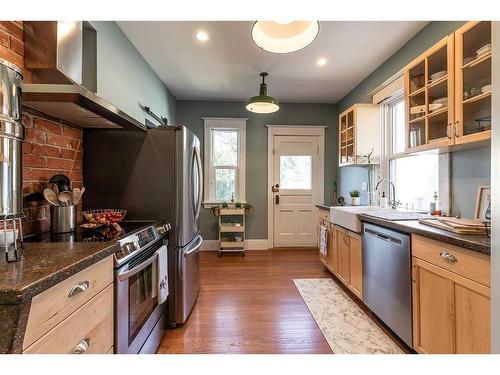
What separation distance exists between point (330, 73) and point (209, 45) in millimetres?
1709

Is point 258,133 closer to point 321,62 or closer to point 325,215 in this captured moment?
point 321,62

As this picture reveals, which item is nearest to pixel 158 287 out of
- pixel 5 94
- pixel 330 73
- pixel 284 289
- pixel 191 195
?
pixel 191 195

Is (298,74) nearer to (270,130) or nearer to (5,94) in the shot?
(270,130)

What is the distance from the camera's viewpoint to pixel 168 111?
399cm

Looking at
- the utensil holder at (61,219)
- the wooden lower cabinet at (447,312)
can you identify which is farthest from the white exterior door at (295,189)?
the utensil holder at (61,219)

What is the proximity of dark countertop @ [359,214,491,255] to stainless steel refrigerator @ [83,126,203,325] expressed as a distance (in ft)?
5.47

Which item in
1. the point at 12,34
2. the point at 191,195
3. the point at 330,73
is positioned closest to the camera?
the point at 12,34

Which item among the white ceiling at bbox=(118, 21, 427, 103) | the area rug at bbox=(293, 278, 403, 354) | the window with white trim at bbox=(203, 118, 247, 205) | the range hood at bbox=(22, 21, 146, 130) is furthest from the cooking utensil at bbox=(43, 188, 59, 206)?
the window with white trim at bbox=(203, 118, 247, 205)

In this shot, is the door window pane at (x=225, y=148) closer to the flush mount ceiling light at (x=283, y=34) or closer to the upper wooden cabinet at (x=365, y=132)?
the upper wooden cabinet at (x=365, y=132)

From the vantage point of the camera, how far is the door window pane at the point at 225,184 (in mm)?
4551

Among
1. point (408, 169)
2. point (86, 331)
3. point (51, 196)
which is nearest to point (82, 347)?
point (86, 331)

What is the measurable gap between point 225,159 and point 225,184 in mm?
469

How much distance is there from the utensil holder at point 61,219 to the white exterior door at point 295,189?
3.47 meters

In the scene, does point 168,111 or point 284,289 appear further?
point 168,111
